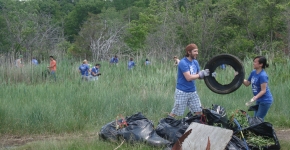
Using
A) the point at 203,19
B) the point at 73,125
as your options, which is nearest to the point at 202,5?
the point at 203,19

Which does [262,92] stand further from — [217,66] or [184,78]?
[184,78]

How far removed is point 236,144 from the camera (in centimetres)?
627

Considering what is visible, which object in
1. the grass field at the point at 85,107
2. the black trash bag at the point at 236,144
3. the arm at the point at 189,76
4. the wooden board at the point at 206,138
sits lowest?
the grass field at the point at 85,107

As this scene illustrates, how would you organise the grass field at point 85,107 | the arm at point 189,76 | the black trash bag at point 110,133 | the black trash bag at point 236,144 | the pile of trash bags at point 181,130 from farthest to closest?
the grass field at point 85,107 < the arm at point 189,76 < the black trash bag at point 110,133 < the pile of trash bags at point 181,130 < the black trash bag at point 236,144

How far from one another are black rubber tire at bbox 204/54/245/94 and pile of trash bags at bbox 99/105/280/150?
2.13 feet

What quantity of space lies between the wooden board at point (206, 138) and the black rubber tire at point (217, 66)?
5.24 feet

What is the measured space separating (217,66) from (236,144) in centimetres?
194

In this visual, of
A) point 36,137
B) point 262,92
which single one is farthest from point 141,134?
point 36,137

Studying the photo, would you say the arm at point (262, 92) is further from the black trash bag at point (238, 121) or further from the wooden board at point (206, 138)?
the wooden board at point (206, 138)

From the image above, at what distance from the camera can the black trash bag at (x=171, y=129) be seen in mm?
6711

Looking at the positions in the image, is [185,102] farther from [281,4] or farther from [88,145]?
[281,4]

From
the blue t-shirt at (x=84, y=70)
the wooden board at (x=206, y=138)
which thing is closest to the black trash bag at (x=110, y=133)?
the wooden board at (x=206, y=138)

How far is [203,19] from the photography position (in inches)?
919

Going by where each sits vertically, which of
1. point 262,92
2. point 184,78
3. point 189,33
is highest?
point 189,33
